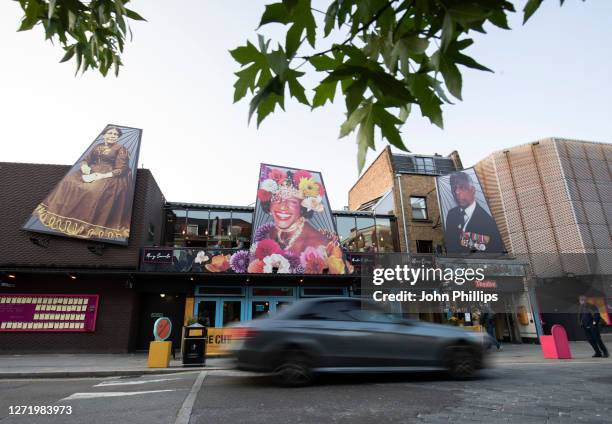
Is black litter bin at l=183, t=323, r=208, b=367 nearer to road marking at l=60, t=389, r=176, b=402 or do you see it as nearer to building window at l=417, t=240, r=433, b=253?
road marking at l=60, t=389, r=176, b=402

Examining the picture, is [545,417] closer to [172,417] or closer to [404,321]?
[404,321]

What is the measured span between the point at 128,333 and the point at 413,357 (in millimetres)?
12423

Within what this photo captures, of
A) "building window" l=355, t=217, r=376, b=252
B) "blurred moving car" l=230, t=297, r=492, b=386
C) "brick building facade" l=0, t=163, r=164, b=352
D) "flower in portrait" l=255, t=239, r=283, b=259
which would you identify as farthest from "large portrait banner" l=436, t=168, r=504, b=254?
"brick building facade" l=0, t=163, r=164, b=352

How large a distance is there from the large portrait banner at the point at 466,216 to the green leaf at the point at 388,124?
1843 centimetres

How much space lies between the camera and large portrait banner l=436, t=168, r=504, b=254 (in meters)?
18.8

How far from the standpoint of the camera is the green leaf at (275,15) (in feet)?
4.25

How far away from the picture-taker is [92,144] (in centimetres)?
1564

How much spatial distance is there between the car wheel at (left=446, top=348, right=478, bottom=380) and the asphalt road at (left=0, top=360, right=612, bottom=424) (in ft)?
0.64

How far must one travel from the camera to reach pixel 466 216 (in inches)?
763

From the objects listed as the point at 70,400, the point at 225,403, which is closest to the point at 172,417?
the point at 225,403

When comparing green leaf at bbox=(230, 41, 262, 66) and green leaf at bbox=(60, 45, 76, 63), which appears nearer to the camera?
green leaf at bbox=(230, 41, 262, 66)

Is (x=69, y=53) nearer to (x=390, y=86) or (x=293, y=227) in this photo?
(x=390, y=86)

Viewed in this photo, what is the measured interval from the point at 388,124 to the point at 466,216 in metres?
19.8

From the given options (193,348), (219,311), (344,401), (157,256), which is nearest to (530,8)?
(344,401)
